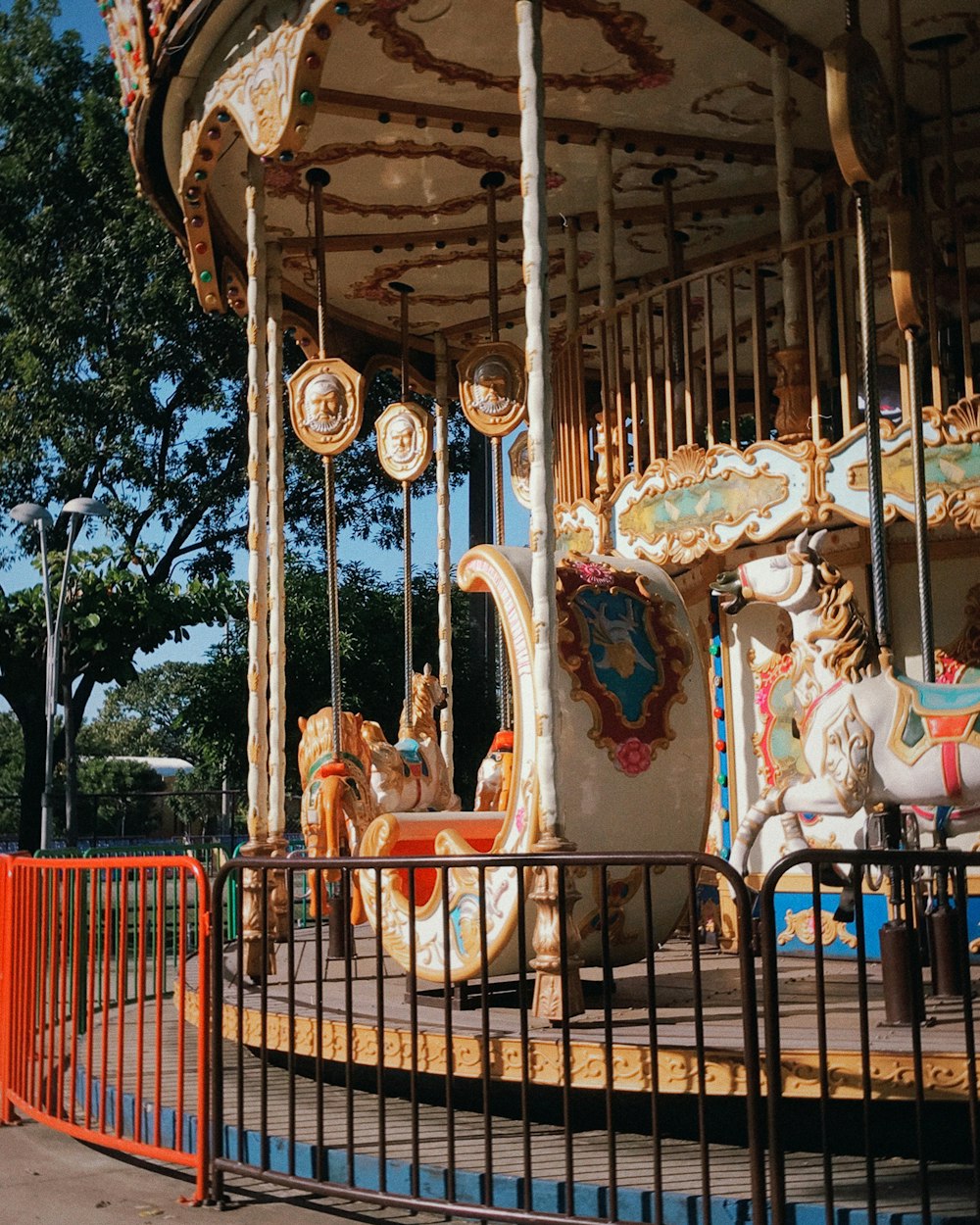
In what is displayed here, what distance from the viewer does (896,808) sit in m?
7.18

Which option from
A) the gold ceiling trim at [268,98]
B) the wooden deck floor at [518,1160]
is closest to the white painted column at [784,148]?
the gold ceiling trim at [268,98]

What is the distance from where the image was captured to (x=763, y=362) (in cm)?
869

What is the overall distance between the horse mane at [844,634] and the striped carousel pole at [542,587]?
1.67 meters

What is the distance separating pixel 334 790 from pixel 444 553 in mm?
3208

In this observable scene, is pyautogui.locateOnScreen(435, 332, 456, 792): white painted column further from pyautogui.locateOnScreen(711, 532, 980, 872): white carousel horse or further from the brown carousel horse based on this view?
pyautogui.locateOnScreen(711, 532, 980, 872): white carousel horse

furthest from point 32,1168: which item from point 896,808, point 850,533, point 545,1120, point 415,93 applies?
point 415,93

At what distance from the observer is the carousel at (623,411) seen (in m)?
6.70

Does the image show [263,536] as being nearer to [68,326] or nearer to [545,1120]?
[545,1120]

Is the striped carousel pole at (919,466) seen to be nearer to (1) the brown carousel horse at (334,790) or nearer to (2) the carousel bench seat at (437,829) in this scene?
(2) the carousel bench seat at (437,829)

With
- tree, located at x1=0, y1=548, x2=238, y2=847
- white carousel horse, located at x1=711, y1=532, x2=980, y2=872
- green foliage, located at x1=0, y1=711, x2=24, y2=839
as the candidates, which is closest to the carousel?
white carousel horse, located at x1=711, y1=532, x2=980, y2=872

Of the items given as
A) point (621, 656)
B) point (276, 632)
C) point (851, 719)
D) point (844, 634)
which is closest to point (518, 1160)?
point (621, 656)

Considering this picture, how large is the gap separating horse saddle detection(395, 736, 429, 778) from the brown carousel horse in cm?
36

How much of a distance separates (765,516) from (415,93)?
3.73 meters

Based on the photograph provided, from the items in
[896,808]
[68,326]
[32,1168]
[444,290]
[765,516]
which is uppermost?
[68,326]
